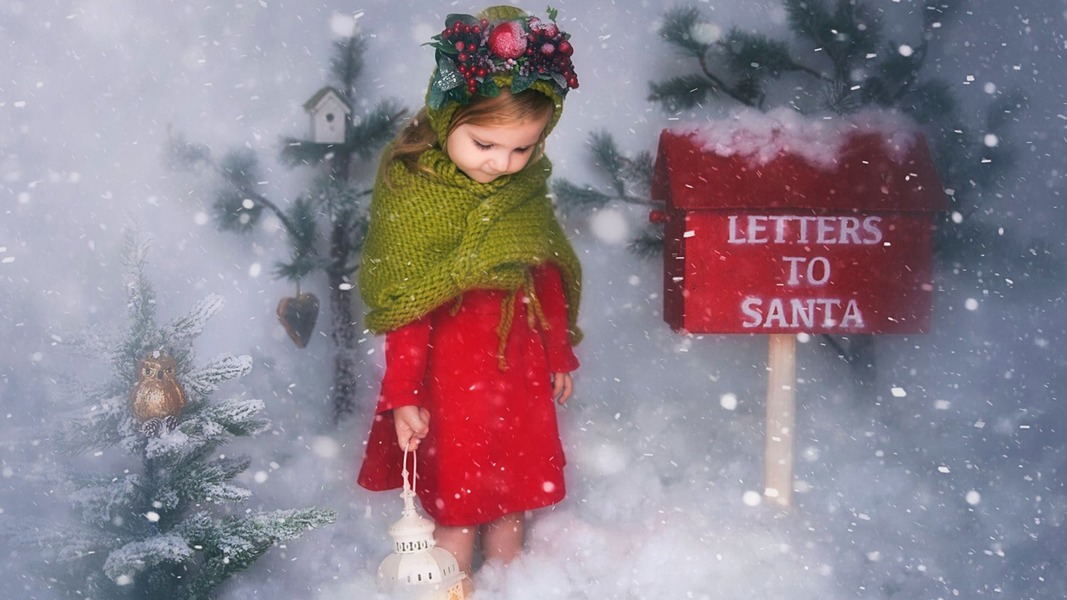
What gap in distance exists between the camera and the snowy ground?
218 centimetres

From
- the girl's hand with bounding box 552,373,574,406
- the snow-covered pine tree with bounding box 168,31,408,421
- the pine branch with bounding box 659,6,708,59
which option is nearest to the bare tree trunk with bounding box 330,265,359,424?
the snow-covered pine tree with bounding box 168,31,408,421

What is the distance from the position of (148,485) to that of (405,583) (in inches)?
21.5

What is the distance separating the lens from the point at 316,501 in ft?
7.64

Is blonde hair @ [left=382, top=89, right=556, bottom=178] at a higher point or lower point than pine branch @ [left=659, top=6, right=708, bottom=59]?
lower

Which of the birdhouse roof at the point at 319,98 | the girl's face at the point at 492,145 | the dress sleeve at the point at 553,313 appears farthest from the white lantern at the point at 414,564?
the birdhouse roof at the point at 319,98

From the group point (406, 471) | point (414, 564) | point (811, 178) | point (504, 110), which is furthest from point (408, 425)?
point (811, 178)

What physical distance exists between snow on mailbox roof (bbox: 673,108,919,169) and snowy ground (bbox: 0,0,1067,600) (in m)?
0.27

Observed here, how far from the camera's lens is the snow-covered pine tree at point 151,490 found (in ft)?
6.18

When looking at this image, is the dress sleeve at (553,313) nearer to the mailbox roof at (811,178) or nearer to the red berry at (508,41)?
the mailbox roof at (811,178)

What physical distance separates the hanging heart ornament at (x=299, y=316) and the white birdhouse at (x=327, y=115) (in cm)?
37

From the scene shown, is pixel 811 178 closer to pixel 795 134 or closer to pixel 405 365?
pixel 795 134

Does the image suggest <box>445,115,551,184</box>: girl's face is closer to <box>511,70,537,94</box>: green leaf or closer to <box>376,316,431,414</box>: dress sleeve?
<box>511,70,537,94</box>: green leaf

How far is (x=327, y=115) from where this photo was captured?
2.28 meters

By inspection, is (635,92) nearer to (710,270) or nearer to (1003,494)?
(710,270)
